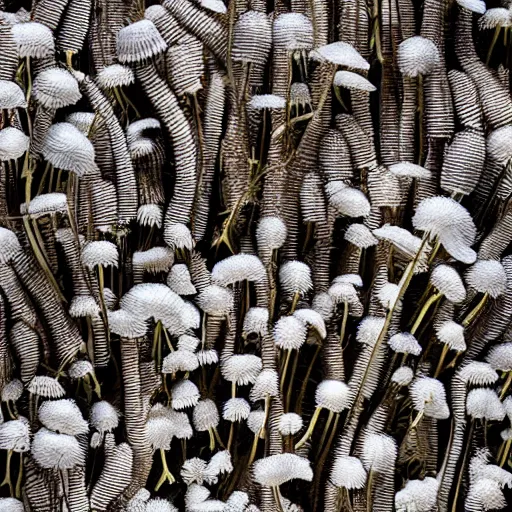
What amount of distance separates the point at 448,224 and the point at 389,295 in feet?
0.38

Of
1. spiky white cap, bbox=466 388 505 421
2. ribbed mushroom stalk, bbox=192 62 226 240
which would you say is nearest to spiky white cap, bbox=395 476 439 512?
spiky white cap, bbox=466 388 505 421

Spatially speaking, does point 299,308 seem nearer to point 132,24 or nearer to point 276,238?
point 276,238

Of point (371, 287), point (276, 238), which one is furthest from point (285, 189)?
point (371, 287)

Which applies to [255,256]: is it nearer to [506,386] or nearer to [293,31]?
[293,31]

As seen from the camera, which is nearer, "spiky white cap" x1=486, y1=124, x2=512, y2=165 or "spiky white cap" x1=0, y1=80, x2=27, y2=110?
"spiky white cap" x1=0, y1=80, x2=27, y2=110

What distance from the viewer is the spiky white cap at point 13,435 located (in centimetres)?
89

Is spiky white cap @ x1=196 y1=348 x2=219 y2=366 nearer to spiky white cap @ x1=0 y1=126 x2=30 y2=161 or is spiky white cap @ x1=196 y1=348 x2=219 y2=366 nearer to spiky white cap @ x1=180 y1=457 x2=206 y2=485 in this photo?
spiky white cap @ x1=180 y1=457 x2=206 y2=485

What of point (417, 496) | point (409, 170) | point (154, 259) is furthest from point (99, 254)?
point (417, 496)

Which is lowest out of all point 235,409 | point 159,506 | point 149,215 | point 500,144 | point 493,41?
point 159,506

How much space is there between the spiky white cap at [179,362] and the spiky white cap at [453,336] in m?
0.31

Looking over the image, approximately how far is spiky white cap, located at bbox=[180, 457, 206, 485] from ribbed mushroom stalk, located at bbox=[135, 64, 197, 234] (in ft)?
0.95

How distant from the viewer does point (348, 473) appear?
3.21ft

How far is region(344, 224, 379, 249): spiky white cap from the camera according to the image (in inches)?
38.6

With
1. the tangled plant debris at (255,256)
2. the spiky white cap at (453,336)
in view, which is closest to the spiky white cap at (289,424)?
the tangled plant debris at (255,256)
